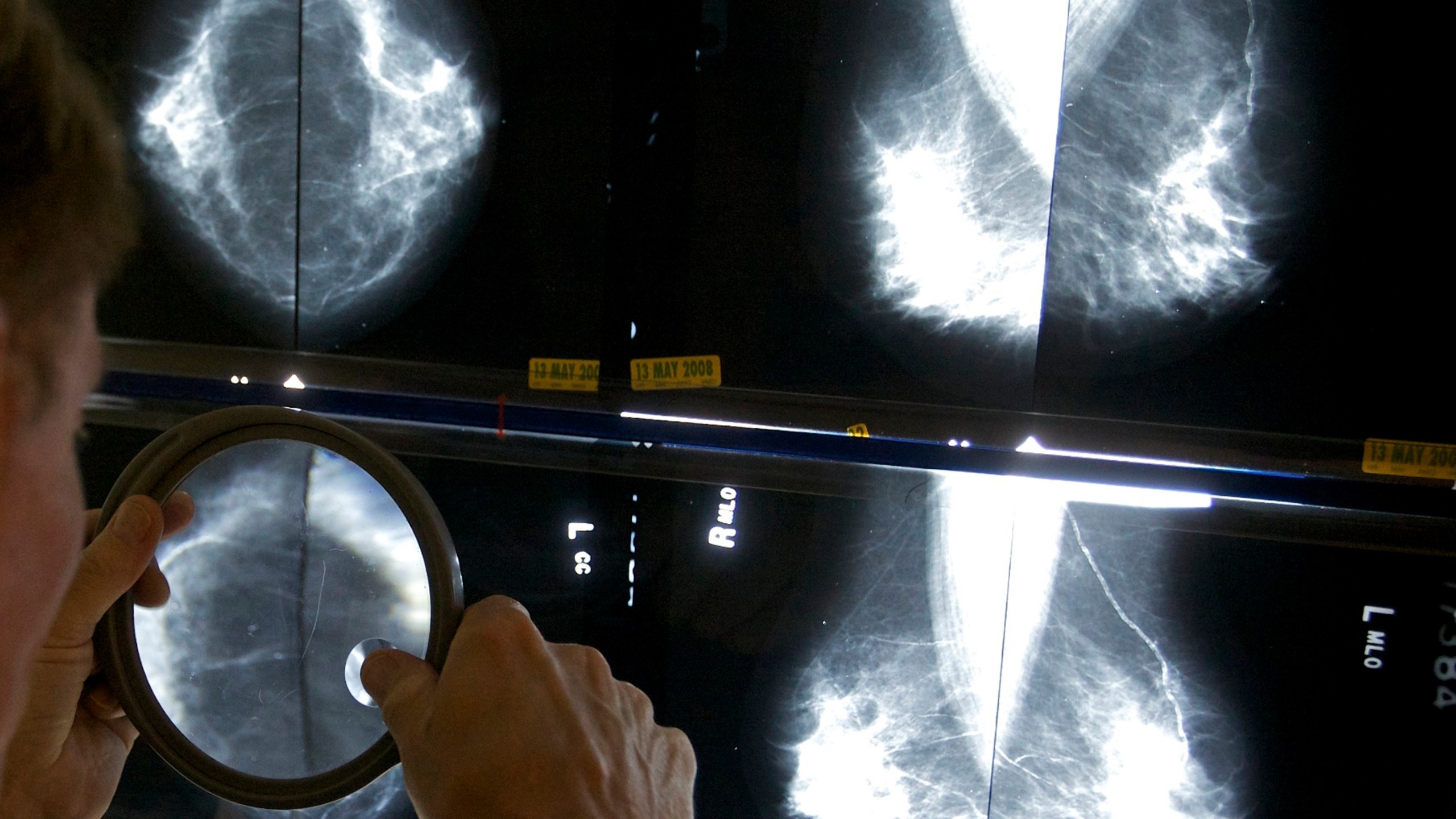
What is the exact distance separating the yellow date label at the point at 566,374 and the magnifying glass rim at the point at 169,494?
0.41 meters

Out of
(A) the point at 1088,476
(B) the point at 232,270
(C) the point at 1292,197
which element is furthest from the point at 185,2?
(C) the point at 1292,197

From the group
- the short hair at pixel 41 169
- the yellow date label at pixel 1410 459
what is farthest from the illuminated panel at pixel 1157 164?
the short hair at pixel 41 169

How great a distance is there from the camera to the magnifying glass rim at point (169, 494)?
2.84 ft

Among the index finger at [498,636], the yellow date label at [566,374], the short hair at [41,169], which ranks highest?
the short hair at [41,169]

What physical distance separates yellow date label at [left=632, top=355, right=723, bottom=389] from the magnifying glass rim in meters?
0.44

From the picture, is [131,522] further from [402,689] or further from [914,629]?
[914,629]

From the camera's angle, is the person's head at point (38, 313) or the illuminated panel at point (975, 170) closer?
the person's head at point (38, 313)

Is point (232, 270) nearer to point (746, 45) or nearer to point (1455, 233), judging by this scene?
point (746, 45)

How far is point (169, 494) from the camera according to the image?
2.93 ft

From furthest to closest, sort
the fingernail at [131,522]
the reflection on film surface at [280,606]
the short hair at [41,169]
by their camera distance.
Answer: the reflection on film surface at [280,606] → the fingernail at [131,522] → the short hair at [41,169]

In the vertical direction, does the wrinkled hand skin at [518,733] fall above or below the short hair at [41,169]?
below

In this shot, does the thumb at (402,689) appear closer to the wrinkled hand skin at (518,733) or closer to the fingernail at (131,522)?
the wrinkled hand skin at (518,733)

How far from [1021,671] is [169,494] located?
111 cm

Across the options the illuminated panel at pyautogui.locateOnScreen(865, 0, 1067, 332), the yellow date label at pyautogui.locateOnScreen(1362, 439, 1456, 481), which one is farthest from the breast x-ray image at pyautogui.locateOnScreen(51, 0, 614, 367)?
the yellow date label at pyautogui.locateOnScreen(1362, 439, 1456, 481)
